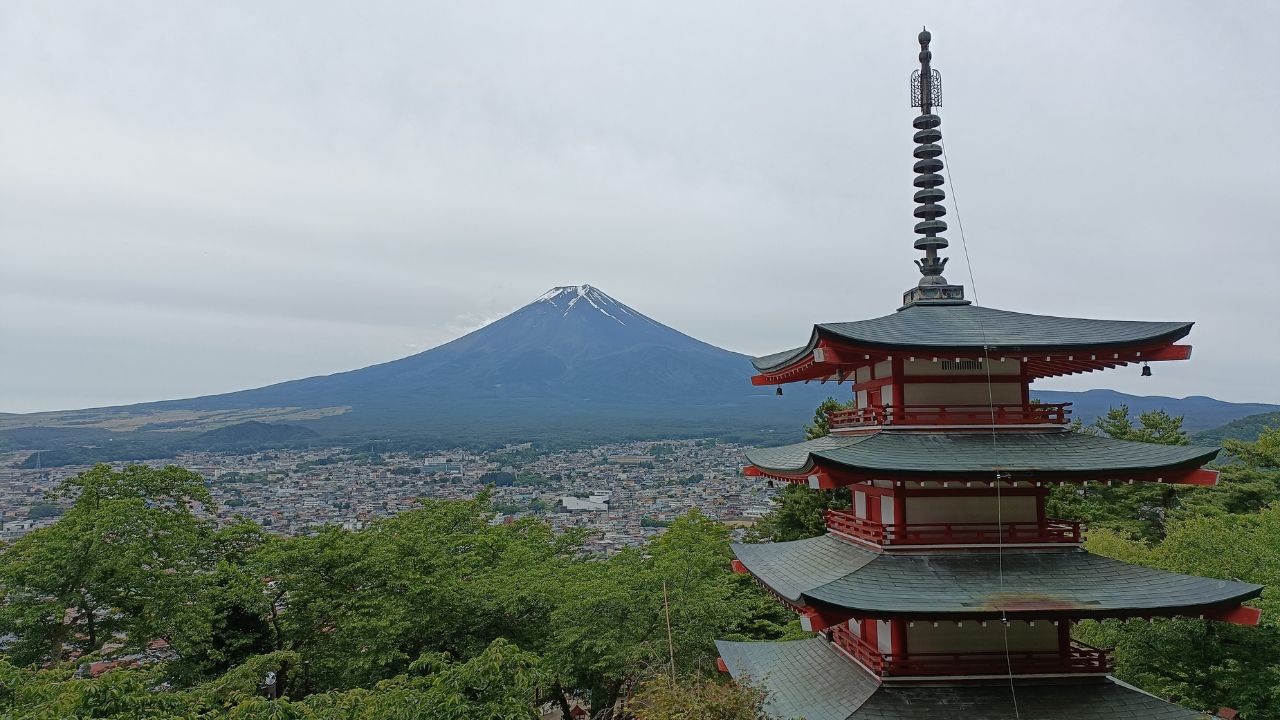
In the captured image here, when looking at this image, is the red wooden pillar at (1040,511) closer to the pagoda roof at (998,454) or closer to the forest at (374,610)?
the pagoda roof at (998,454)

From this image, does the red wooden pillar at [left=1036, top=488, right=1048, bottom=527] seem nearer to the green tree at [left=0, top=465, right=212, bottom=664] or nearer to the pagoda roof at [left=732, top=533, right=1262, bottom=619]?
the pagoda roof at [left=732, top=533, right=1262, bottom=619]

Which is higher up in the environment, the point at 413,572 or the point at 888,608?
the point at 888,608

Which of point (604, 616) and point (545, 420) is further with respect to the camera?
point (545, 420)

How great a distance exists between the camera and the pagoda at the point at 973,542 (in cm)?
865

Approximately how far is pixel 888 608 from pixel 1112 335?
4610 mm

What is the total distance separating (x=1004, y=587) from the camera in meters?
8.89

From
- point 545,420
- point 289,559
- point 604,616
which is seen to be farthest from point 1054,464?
point 545,420

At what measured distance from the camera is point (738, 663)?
11.9 m

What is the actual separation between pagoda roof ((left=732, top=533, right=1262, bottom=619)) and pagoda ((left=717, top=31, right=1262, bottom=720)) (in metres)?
0.02

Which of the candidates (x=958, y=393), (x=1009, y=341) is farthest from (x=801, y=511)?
(x=1009, y=341)

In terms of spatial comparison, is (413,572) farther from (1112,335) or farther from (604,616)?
(1112,335)

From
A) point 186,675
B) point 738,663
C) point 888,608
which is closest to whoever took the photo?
point 888,608

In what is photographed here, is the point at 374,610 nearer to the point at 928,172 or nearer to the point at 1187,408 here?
the point at 928,172

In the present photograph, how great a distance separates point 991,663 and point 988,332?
4177mm
